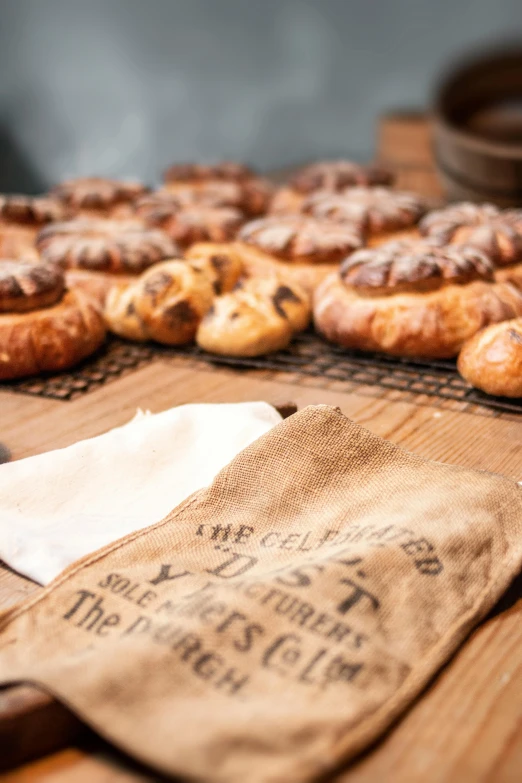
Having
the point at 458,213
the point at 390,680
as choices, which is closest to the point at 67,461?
the point at 390,680

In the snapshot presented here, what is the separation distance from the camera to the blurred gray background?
572 cm

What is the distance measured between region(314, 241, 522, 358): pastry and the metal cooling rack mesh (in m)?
0.05

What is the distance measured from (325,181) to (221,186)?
56 cm

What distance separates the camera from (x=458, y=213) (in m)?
2.69

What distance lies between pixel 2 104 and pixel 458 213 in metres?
5.41

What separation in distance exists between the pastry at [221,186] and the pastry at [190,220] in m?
0.23

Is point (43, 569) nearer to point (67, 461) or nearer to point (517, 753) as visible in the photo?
point (67, 461)

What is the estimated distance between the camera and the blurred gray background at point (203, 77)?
18.8 feet

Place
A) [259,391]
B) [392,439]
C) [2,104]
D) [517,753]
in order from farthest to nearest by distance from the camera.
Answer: [2,104]
[259,391]
[392,439]
[517,753]

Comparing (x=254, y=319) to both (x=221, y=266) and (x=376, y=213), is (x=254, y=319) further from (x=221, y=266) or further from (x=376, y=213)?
(x=376, y=213)

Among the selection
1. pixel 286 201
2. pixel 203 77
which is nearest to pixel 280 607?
pixel 286 201

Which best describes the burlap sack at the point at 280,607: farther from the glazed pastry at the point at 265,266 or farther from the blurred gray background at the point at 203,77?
the blurred gray background at the point at 203,77

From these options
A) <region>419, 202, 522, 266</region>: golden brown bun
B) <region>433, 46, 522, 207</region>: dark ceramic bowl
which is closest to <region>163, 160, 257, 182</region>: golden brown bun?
<region>433, 46, 522, 207</region>: dark ceramic bowl

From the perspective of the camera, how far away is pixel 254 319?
2158 millimetres
